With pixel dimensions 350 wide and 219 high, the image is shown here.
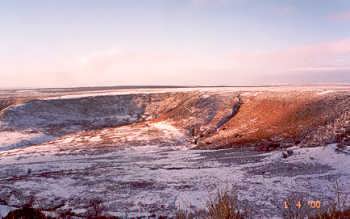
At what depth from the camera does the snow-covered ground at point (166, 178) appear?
15211mm

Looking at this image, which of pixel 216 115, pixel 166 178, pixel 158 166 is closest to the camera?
pixel 166 178

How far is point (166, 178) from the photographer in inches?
754

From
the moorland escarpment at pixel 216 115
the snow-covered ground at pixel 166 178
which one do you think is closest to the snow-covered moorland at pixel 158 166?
the snow-covered ground at pixel 166 178

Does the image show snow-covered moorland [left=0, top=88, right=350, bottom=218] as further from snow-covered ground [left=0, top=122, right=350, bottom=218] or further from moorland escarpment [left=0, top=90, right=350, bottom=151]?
moorland escarpment [left=0, top=90, right=350, bottom=151]

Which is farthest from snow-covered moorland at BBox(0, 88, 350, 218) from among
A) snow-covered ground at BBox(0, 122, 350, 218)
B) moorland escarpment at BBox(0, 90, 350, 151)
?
moorland escarpment at BBox(0, 90, 350, 151)

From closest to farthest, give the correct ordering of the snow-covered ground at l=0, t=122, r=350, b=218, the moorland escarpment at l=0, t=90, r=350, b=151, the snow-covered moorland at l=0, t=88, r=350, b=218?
1. the snow-covered ground at l=0, t=122, r=350, b=218
2. the snow-covered moorland at l=0, t=88, r=350, b=218
3. the moorland escarpment at l=0, t=90, r=350, b=151

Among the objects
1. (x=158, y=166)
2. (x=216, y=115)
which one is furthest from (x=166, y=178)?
(x=216, y=115)

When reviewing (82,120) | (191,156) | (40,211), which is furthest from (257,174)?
(82,120)

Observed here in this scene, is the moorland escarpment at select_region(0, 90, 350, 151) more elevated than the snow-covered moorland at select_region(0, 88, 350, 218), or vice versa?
the moorland escarpment at select_region(0, 90, 350, 151)

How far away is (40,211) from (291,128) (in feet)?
86.1

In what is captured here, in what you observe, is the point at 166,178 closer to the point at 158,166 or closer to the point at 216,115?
the point at 158,166

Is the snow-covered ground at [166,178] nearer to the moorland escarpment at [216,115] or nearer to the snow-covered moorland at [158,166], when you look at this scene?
the snow-covered moorland at [158,166]

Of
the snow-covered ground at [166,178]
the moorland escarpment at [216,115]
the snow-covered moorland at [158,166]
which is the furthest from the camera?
the moorland escarpment at [216,115]

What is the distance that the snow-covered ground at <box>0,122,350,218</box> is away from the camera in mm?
15211
